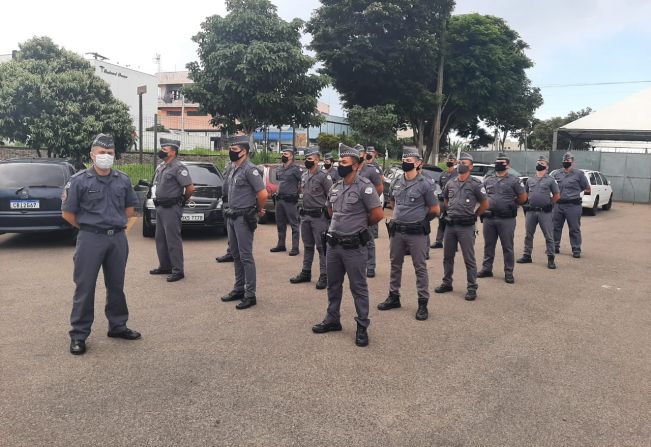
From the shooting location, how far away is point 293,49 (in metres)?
16.1

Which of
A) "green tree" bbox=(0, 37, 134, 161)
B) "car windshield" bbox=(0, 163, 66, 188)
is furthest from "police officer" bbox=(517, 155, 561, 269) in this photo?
"green tree" bbox=(0, 37, 134, 161)

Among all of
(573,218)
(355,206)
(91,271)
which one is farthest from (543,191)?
(91,271)

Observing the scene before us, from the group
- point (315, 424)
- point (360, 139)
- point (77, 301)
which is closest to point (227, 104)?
point (360, 139)

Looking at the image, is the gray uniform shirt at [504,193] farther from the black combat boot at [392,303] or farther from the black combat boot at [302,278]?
the black combat boot at [302,278]

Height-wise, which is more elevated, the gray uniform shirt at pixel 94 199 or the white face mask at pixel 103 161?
the white face mask at pixel 103 161

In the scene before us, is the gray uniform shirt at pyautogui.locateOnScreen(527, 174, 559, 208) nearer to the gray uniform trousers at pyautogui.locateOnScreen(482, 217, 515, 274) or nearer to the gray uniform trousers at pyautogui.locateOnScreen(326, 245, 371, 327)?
the gray uniform trousers at pyautogui.locateOnScreen(482, 217, 515, 274)

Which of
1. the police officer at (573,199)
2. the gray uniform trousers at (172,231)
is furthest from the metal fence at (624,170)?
the gray uniform trousers at (172,231)

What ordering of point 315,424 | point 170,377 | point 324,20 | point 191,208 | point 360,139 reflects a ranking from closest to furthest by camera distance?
point 315,424 < point 170,377 < point 191,208 < point 360,139 < point 324,20

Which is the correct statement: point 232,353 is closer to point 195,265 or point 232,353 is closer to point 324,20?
point 195,265

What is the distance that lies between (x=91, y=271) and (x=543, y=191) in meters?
7.26

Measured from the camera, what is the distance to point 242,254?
19.2 ft

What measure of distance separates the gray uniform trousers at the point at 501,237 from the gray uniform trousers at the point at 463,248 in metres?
1.17

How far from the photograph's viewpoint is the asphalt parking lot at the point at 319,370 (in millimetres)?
3186

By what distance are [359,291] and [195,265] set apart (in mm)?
3882
